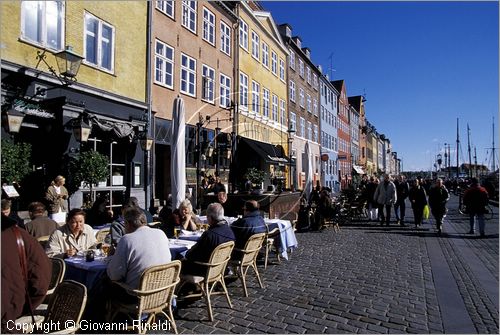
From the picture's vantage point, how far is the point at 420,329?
4.38m

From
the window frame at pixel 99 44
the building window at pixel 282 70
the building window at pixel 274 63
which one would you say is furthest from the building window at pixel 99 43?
the building window at pixel 282 70

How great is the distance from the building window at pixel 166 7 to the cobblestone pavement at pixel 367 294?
10.5 m

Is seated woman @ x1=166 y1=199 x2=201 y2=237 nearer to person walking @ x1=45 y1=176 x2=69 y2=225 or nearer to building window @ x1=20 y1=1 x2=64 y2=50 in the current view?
person walking @ x1=45 y1=176 x2=69 y2=225

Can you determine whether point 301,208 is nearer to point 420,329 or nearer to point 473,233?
point 473,233

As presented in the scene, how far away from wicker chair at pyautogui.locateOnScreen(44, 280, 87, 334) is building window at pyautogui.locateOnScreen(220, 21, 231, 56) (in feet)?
56.0

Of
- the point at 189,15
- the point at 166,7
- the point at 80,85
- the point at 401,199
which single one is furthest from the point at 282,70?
the point at 80,85

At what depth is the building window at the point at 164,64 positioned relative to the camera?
1417 centimetres

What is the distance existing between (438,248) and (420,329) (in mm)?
5886

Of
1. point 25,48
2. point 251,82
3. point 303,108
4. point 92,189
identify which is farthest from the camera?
point 303,108

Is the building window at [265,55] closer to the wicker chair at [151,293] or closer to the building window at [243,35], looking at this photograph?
the building window at [243,35]

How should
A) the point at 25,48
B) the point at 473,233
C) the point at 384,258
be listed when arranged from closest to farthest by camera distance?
the point at 384,258, the point at 25,48, the point at 473,233

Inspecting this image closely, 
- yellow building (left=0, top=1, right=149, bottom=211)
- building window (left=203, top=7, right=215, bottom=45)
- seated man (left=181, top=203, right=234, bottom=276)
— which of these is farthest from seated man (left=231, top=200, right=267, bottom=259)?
building window (left=203, top=7, right=215, bottom=45)

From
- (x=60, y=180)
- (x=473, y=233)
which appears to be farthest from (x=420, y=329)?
(x=473, y=233)

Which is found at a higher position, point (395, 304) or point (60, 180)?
point (60, 180)
